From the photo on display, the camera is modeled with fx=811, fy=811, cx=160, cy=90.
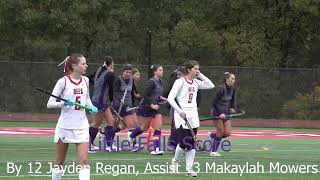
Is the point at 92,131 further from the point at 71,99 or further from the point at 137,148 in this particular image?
the point at 71,99

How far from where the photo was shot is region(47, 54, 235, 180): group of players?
1159 centimetres

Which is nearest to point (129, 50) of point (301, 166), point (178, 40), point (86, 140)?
point (178, 40)

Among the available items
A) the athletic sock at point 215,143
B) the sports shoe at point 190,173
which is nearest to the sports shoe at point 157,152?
the athletic sock at point 215,143

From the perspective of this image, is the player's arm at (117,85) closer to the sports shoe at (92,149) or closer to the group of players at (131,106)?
the group of players at (131,106)

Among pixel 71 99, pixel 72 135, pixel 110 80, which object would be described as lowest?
pixel 72 135

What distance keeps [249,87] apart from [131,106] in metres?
15.7

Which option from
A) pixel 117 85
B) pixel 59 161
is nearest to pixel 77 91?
pixel 59 161

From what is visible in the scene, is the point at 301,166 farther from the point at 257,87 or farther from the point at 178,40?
the point at 178,40

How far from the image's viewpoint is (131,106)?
65.5ft

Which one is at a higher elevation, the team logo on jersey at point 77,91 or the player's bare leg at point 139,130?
the team logo on jersey at point 77,91

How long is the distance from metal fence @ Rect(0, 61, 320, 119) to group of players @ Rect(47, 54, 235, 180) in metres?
15.0

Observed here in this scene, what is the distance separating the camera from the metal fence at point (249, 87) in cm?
3491

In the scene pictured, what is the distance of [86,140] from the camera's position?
1160 centimetres

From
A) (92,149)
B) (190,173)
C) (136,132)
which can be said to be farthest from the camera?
(136,132)
